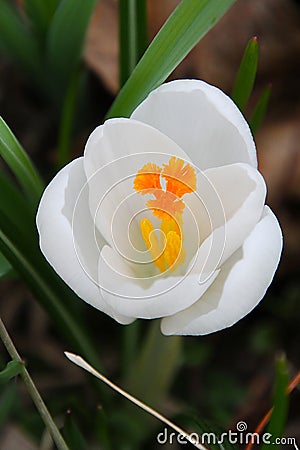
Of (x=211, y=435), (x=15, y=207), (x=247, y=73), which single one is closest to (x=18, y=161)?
(x=15, y=207)

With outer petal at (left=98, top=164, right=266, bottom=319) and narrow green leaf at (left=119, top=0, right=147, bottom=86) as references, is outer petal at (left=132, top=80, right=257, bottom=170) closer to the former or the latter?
outer petal at (left=98, top=164, right=266, bottom=319)

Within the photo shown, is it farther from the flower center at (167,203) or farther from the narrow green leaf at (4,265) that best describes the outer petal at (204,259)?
the narrow green leaf at (4,265)

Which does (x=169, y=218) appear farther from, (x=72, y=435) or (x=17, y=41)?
(x=17, y=41)

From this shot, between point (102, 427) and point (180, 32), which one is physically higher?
point (180, 32)

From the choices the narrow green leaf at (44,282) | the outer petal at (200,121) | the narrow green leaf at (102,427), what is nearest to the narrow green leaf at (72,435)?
the narrow green leaf at (102,427)

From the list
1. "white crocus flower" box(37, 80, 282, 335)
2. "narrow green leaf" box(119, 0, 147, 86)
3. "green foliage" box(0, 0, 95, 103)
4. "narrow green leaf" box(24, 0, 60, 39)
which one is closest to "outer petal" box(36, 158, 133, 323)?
"white crocus flower" box(37, 80, 282, 335)

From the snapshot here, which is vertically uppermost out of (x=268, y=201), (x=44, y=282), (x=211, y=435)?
(x=44, y=282)
